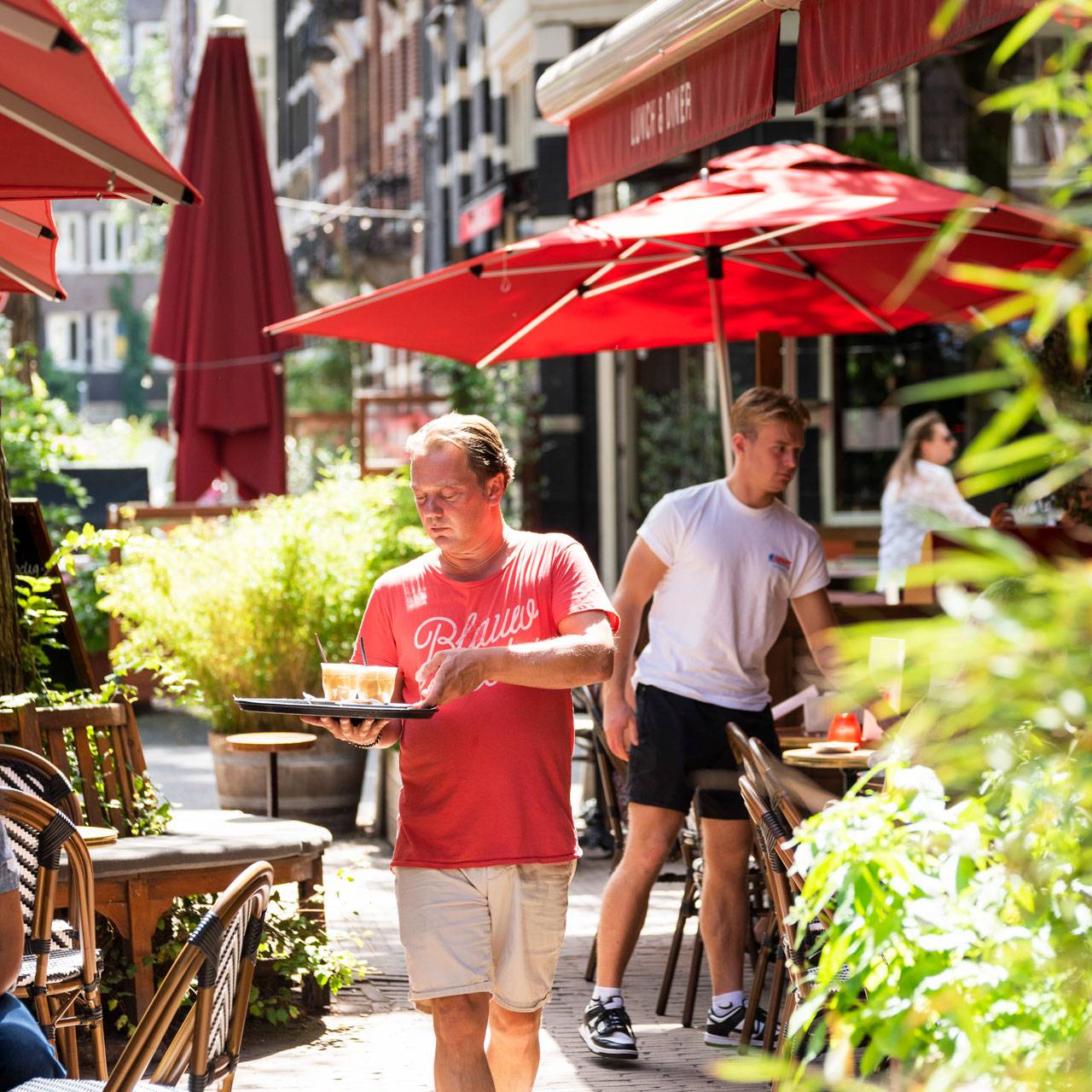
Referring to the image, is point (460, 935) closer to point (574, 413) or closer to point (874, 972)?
point (874, 972)

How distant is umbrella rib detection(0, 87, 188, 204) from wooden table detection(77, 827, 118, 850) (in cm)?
212

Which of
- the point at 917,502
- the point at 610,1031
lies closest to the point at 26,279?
the point at 610,1031

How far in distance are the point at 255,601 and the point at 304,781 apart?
37.9 inches

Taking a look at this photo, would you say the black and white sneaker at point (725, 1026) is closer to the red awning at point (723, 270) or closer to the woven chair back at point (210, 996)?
the red awning at point (723, 270)

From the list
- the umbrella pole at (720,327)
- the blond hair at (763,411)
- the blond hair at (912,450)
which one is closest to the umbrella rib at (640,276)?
the umbrella pole at (720,327)

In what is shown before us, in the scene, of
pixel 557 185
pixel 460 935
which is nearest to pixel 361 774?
pixel 460 935

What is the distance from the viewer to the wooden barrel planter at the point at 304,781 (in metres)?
8.55

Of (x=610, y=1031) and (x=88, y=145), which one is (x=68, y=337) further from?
(x=88, y=145)

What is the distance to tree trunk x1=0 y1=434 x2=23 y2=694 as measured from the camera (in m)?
5.68

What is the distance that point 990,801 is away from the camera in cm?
170

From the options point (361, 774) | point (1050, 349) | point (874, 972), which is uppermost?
point (1050, 349)

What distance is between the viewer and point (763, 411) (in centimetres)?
572

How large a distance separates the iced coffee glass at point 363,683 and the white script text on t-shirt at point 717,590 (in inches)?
79.4

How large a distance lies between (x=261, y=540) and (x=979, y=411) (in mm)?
6667
